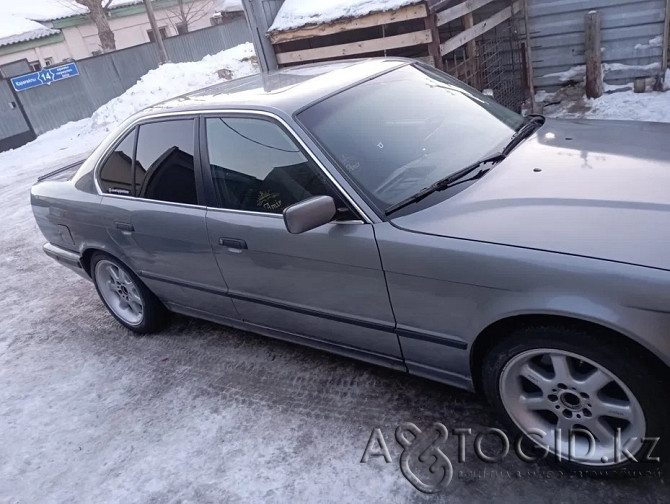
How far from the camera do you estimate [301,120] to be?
2.79m

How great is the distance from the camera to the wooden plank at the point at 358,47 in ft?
20.2

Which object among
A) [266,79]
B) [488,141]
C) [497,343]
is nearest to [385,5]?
[266,79]

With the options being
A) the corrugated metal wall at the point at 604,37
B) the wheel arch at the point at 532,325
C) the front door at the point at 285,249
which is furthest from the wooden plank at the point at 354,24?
the wheel arch at the point at 532,325

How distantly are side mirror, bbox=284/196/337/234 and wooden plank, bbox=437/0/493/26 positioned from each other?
4456 mm

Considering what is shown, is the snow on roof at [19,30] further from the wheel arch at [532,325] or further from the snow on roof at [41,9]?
the wheel arch at [532,325]

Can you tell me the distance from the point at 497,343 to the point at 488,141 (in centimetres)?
119

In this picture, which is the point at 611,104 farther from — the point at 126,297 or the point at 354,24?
the point at 126,297

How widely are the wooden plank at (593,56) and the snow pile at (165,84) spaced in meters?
10.8

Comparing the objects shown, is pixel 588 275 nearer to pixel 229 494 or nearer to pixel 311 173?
pixel 311 173

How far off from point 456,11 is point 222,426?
208 inches

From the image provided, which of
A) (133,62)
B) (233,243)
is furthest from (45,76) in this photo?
(233,243)

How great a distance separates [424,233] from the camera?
7.77ft

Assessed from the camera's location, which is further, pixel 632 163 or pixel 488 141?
pixel 488 141

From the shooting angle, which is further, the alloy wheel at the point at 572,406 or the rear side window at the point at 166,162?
the rear side window at the point at 166,162
